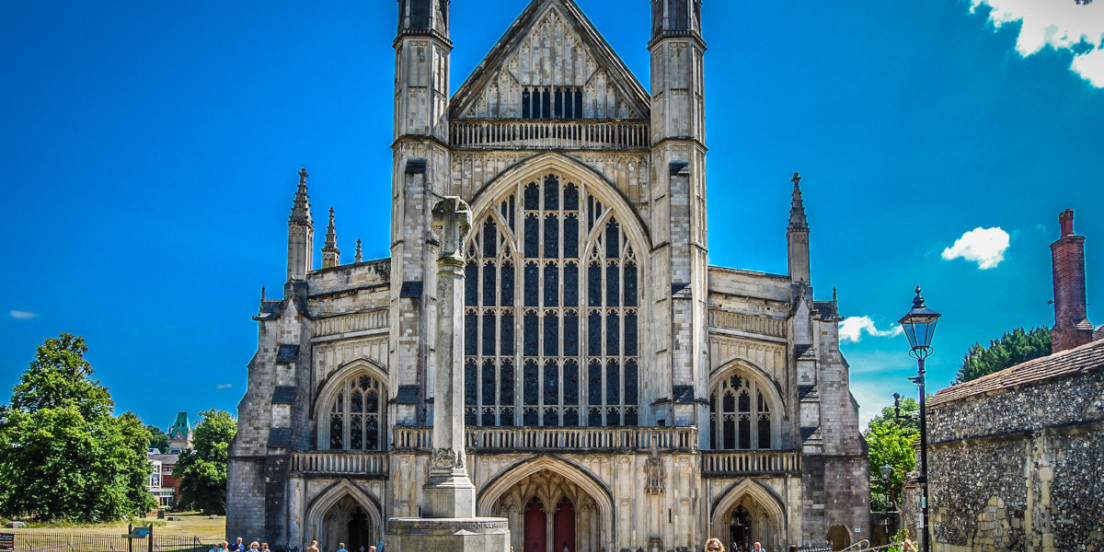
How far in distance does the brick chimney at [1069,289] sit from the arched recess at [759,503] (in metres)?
16.6

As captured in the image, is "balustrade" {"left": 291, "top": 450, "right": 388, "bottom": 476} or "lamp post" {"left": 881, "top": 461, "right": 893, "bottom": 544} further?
"lamp post" {"left": 881, "top": 461, "right": 893, "bottom": 544}

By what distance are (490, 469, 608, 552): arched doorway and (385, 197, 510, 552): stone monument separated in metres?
16.3

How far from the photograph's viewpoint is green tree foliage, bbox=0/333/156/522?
1853 inches

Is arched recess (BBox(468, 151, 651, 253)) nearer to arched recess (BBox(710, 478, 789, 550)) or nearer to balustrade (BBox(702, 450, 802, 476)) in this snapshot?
balustrade (BBox(702, 450, 802, 476))

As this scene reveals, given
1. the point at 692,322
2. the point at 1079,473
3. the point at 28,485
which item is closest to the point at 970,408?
the point at 1079,473

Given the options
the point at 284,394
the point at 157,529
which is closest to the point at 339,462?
the point at 284,394

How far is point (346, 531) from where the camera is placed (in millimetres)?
35938

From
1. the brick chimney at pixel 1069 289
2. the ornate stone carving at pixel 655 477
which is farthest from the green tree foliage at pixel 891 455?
the ornate stone carving at pixel 655 477

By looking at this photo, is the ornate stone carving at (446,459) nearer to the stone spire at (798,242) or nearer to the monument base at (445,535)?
the monument base at (445,535)

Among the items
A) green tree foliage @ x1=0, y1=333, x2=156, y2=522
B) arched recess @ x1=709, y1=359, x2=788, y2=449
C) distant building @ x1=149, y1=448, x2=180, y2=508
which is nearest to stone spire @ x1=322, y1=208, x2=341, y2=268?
green tree foliage @ x1=0, y1=333, x2=156, y2=522

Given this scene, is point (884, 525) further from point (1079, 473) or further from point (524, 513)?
point (1079, 473)

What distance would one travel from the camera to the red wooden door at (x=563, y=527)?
114 feet

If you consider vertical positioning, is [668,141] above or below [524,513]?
above

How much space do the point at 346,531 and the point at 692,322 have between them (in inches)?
516
